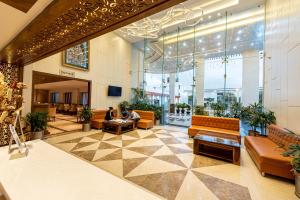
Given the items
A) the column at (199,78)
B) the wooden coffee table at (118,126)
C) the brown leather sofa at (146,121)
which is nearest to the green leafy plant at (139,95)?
the brown leather sofa at (146,121)

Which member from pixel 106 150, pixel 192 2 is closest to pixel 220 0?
pixel 192 2

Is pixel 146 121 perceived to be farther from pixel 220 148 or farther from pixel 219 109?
pixel 220 148

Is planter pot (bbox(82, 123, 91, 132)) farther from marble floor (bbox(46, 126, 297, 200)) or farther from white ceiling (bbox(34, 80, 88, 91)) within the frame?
white ceiling (bbox(34, 80, 88, 91))

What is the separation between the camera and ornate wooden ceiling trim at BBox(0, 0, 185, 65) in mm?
1322

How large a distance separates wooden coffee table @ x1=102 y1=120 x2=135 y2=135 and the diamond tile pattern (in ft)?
2.05

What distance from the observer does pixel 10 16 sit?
1859 mm

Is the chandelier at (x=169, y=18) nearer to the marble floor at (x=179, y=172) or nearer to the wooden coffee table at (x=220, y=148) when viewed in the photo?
the wooden coffee table at (x=220, y=148)

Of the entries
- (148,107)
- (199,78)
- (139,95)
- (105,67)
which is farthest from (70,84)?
(199,78)

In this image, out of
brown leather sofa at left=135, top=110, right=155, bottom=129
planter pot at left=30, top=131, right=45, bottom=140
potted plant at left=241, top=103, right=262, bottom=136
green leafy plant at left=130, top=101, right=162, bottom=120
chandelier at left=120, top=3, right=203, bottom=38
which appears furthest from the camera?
green leafy plant at left=130, top=101, right=162, bottom=120

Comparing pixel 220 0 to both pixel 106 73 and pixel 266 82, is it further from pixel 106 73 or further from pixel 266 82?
pixel 106 73

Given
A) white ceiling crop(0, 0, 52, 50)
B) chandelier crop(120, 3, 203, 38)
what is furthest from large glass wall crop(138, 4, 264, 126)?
white ceiling crop(0, 0, 52, 50)

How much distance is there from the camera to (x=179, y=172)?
2834mm

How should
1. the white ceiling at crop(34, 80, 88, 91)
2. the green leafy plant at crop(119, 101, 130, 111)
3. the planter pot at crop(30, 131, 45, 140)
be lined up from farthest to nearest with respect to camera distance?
the white ceiling at crop(34, 80, 88, 91) → the green leafy plant at crop(119, 101, 130, 111) → the planter pot at crop(30, 131, 45, 140)

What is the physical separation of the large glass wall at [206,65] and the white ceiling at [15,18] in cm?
656
